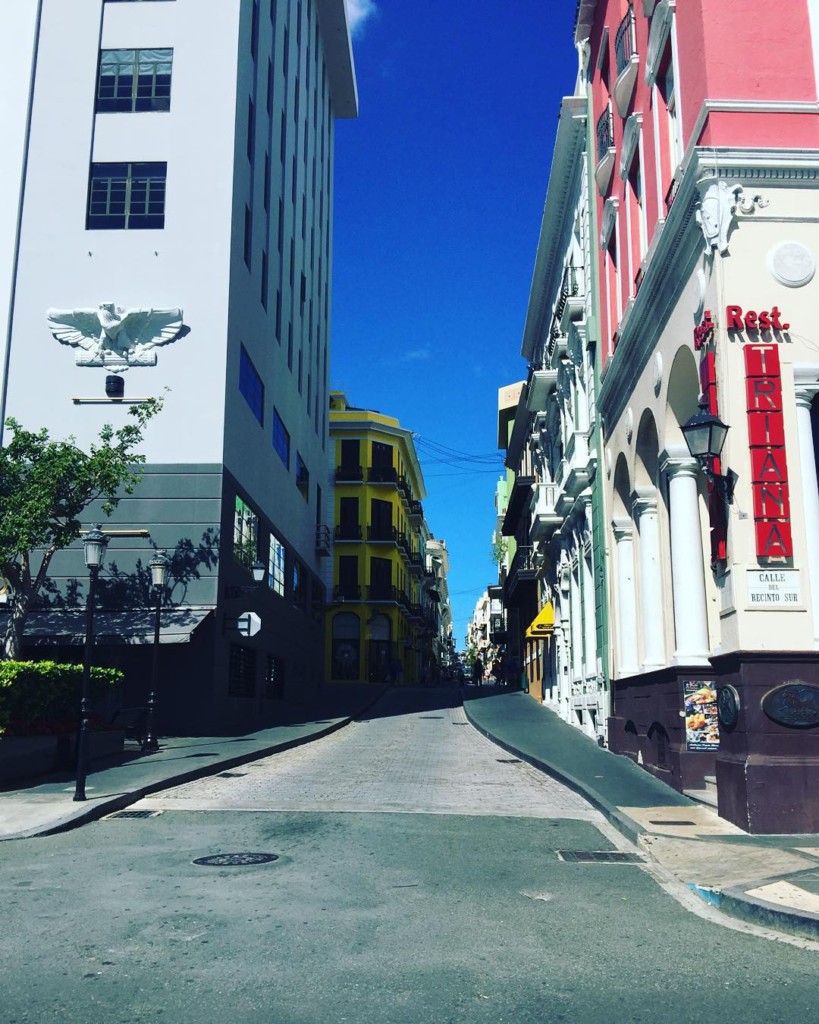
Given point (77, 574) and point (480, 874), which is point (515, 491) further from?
point (480, 874)

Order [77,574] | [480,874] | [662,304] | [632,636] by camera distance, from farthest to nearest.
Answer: [77,574]
[632,636]
[662,304]
[480,874]

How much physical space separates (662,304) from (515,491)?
30.5 metres

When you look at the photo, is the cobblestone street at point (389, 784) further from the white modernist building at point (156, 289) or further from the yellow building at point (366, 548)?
the yellow building at point (366, 548)

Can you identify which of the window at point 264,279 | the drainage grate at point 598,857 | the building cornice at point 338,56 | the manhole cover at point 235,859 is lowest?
the drainage grate at point 598,857

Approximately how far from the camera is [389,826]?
11.0 meters

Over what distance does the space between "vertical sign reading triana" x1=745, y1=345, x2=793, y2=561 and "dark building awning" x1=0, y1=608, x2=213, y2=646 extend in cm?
1461

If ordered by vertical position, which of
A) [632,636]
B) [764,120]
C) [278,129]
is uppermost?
[278,129]

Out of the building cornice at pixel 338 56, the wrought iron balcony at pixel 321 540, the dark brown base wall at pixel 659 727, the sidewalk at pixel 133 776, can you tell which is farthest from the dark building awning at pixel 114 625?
the building cornice at pixel 338 56

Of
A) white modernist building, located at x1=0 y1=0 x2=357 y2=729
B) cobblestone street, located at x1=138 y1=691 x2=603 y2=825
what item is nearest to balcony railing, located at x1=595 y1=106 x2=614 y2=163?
white modernist building, located at x1=0 y1=0 x2=357 y2=729

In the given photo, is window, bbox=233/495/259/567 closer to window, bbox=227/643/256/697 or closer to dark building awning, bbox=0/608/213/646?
window, bbox=227/643/256/697

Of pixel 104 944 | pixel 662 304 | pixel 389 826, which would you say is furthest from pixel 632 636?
pixel 104 944

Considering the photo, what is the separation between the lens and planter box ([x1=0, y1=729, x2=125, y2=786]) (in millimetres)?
14203

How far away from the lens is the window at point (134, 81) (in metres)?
27.2

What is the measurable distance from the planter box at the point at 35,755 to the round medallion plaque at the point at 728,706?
9481 millimetres
